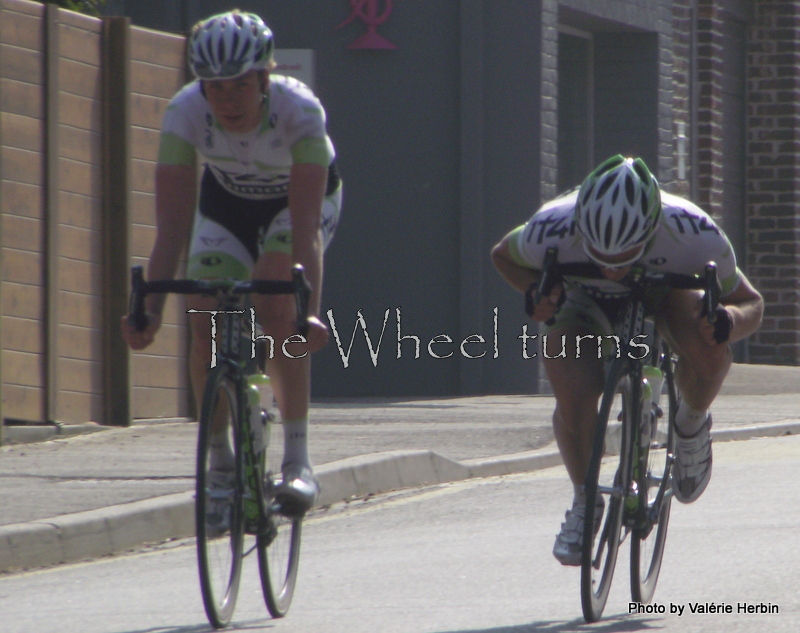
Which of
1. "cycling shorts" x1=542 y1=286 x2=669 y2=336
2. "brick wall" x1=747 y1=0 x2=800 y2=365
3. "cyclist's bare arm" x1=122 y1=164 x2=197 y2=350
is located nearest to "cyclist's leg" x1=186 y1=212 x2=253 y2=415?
"cyclist's bare arm" x1=122 y1=164 x2=197 y2=350

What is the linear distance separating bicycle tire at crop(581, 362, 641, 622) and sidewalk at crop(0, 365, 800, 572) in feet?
8.87

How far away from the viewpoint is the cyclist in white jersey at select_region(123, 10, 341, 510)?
5227mm

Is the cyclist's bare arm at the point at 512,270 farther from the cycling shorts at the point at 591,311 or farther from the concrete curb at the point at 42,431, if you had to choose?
the concrete curb at the point at 42,431

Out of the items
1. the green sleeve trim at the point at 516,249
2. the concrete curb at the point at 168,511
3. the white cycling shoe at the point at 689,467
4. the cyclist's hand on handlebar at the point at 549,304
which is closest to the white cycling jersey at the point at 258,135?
the green sleeve trim at the point at 516,249

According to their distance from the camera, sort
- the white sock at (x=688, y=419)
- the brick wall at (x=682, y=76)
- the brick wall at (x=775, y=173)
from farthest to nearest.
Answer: the brick wall at (x=775, y=173) → the brick wall at (x=682, y=76) → the white sock at (x=688, y=419)

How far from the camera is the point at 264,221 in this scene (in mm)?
5750

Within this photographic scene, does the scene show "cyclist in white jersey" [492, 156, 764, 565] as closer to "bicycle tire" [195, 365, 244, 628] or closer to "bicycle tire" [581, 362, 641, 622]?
"bicycle tire" [581, 362, 641, 622]

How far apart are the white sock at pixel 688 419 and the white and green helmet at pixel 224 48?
2.07 metres

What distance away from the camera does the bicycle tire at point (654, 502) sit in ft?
18.1

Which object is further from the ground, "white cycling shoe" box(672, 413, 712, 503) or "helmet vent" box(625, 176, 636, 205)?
"helmet vent" box(625, 176, 636, 205)

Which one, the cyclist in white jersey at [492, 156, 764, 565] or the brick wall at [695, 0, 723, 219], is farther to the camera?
the brick wall at [695, 0, 723, 219]

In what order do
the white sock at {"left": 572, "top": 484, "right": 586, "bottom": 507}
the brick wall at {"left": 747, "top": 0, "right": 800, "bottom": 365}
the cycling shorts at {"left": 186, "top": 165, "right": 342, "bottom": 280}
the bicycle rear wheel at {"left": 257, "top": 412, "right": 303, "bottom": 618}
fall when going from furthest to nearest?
the brick wall at {"left": 747, "top": 0, "right": 800, "bottom": 365}
the cycling shorts at {"left": 186, "top": 165, "right": 342, "bottom": 280}
the white sock at {"left": 572, "top": 484, "right": 586, "bottom": 507}
the bicycle rear wheel at {"left": 257, "top": 412, "right": 303, "bottom": 618}

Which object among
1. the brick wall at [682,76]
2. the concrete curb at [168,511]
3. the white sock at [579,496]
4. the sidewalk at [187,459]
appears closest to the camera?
the white sock at [579,496]

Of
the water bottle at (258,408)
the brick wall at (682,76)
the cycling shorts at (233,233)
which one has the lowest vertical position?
the water bottle at (258,408)
